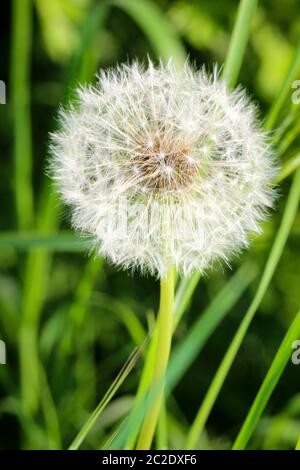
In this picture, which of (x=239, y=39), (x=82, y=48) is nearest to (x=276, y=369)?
(x=239, y=39)

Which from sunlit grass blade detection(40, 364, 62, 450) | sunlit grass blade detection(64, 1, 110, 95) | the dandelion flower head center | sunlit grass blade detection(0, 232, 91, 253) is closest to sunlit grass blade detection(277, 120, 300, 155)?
the dandelion flower head center

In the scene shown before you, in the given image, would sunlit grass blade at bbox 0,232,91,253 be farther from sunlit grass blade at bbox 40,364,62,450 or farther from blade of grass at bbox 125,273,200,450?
sunlit grass blade at bbox 40,364,62,450

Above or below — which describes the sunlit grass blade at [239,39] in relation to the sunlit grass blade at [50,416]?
above

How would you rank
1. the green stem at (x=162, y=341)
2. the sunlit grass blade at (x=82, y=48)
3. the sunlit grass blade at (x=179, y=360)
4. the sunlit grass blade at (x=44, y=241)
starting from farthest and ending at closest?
the sunlit grass blade at (x=82, y=48) → the sunlit grass blade at (x=44, y=241) → the sunlit grass blade at (x=179, y=360) → the green stem at (x=162, y=341)

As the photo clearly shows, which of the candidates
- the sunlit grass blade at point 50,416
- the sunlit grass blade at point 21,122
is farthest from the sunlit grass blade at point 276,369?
the sunlit grass blade at point 21,122

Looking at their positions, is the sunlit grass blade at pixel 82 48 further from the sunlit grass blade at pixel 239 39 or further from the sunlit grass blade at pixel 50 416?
the sunlit grass blade at pixel 50 416

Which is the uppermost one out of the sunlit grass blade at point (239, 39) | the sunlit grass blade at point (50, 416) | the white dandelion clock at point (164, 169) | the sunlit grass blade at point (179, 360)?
the sunlit grass blade at point (239, 39)

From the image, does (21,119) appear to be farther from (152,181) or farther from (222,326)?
(222,326)
